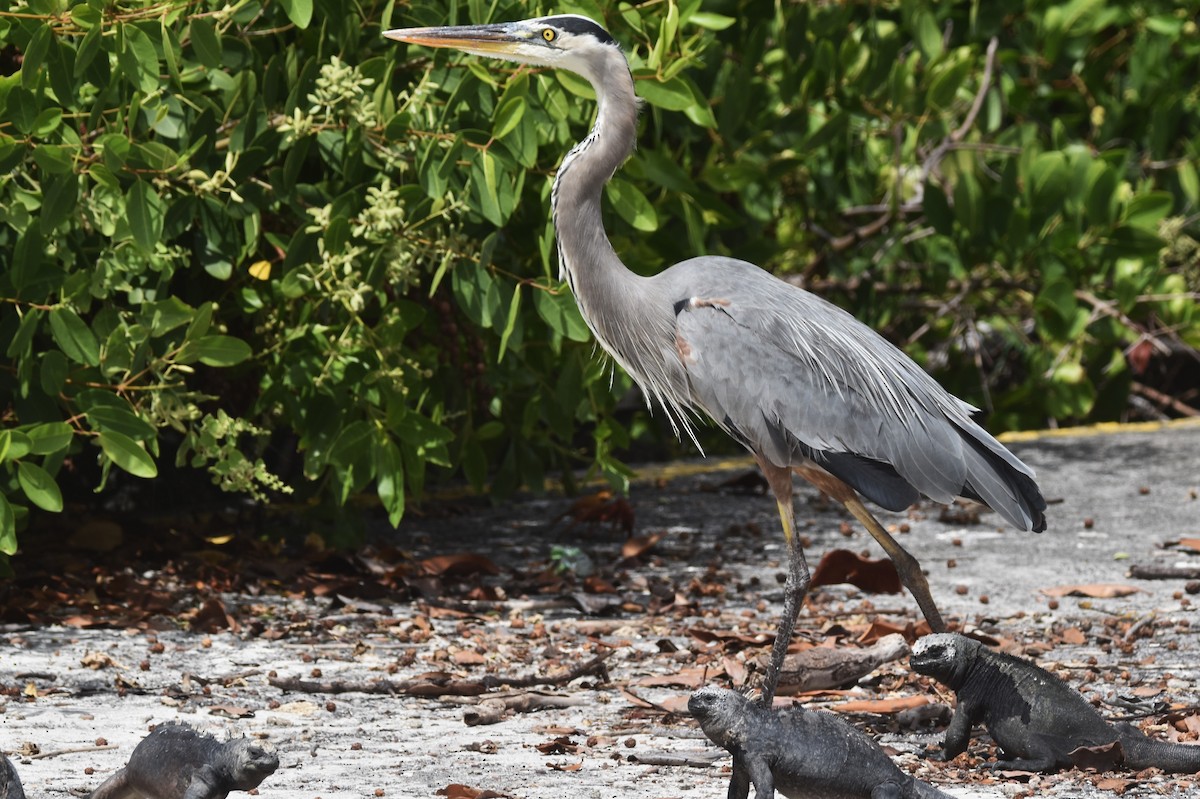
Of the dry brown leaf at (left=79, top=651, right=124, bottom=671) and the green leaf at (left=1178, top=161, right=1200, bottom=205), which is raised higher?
the green leaf at (left=1178, top=161, right=1200, bottom=205)

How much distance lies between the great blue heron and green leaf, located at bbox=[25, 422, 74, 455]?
1.69m

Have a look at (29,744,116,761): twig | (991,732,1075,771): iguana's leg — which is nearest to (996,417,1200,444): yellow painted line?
(991,732,1075,771): iguana's leg

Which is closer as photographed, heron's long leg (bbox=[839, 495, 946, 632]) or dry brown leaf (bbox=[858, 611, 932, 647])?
heron's long leg (bbox=[839, 495, 946, 632])

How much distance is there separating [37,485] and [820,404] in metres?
2.56

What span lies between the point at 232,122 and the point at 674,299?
1.90 metres

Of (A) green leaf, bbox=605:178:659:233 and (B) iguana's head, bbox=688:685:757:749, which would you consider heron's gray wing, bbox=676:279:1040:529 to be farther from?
(B) iguana's head, bbox=688:685:757:749

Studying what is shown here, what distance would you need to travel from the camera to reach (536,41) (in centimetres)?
518

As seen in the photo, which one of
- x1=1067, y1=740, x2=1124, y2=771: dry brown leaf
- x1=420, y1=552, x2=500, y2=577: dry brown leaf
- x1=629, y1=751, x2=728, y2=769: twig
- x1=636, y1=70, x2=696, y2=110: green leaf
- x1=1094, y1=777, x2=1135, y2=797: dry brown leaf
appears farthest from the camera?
x1=420, y1=552, x2=500, y2=577: dry brown leaf

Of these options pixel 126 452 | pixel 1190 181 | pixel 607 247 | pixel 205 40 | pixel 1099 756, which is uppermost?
pixel 205 40

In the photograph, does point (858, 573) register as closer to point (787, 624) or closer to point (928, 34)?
point (787, 624)

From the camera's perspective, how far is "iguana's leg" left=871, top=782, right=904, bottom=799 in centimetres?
363

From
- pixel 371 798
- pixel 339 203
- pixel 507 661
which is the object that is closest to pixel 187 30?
pixel 339 203

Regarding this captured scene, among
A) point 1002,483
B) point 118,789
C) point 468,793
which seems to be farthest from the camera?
point 1002,483

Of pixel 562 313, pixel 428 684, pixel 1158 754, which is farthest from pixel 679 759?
pixel 562 313
